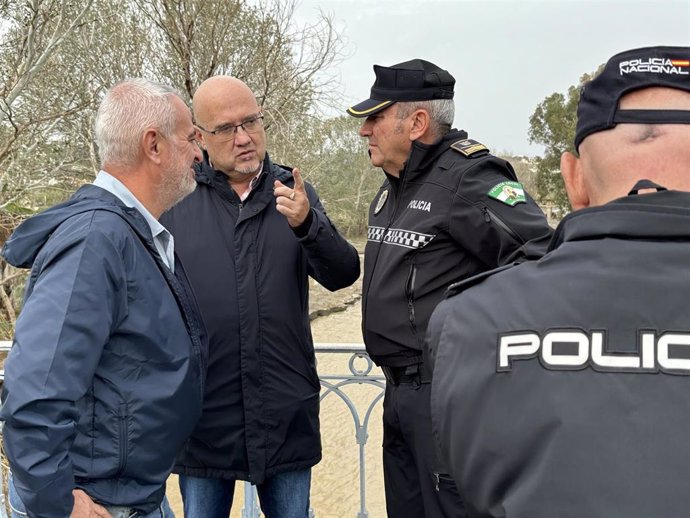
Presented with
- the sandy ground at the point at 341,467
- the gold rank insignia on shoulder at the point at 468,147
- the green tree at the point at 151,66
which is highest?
the green tree at the point at 151,66

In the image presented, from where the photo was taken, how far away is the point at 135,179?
1.72 m

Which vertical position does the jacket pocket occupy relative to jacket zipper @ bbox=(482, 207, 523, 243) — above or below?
below

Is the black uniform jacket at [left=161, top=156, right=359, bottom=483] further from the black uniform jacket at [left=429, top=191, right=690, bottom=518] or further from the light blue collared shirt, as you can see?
the black uniform jacket at [left=429, top=191, right=690, bottom=518]

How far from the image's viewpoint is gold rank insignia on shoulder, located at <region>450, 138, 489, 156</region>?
6.96 ft

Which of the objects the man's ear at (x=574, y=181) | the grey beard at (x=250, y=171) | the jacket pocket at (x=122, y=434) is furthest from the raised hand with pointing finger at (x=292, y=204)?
the man's ear at (x=574, y=181)

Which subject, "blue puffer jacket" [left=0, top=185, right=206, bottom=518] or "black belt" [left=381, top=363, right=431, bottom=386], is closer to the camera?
"blue puffer jacket" [left=0, top=185, right=206, bottom=518]

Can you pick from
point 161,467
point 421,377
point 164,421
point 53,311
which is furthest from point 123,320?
point 421,377

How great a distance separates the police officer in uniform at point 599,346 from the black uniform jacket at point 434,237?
91 cm

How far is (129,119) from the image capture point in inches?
66.1

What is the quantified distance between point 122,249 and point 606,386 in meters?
1.21

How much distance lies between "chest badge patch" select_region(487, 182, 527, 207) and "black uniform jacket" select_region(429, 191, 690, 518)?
1012 mm

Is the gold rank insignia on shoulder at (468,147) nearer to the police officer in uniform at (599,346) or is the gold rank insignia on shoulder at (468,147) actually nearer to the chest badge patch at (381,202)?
the chest badge patch at (381,202)

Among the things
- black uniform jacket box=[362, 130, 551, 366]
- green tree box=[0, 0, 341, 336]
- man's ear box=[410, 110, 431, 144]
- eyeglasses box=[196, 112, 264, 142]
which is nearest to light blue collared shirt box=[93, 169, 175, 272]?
eyeglasses box=[196, 112, 264, 142]

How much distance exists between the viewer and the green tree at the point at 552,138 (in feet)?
84.8
